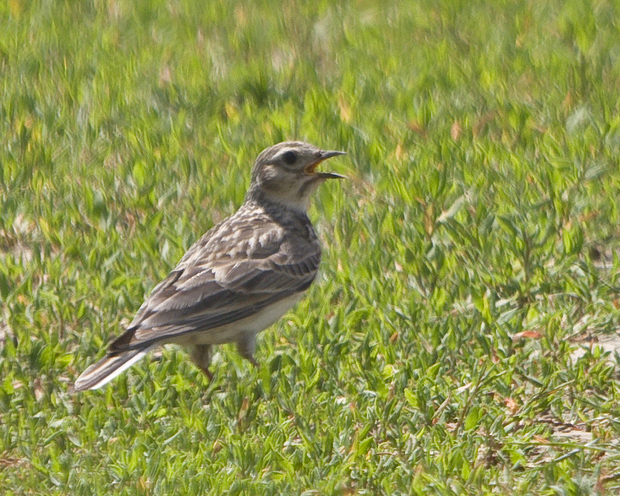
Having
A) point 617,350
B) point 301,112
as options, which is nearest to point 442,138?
point 301,112

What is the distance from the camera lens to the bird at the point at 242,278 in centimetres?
629

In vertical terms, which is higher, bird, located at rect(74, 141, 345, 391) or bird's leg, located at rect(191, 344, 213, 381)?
bird, located at rect(74, 141, 345, 391)

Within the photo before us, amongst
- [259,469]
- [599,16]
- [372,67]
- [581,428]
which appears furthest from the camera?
[599,16]

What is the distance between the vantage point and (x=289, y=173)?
7.61 meters

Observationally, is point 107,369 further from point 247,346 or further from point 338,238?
point 338,238

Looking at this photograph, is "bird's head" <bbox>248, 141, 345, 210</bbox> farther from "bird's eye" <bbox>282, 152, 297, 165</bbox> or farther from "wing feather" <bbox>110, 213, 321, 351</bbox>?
"wing feather" <bbox>110, 213, 321, 351</bbox>

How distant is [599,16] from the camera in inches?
467

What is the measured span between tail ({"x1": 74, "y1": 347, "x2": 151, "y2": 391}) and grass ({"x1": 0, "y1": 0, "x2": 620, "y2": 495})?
26 centimetres

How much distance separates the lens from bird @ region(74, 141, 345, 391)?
629cm

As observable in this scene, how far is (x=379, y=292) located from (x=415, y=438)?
5.63 feet

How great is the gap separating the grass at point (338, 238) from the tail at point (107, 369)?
260 mm

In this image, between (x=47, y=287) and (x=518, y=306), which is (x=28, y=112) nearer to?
(x=47, y=287)

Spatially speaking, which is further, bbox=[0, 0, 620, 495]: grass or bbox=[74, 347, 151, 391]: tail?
bbox=[74, 347, 151, 391]: tail

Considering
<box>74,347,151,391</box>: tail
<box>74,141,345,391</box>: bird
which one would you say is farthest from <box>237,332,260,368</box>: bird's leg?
<box>74,347,151,391</box>: tail
